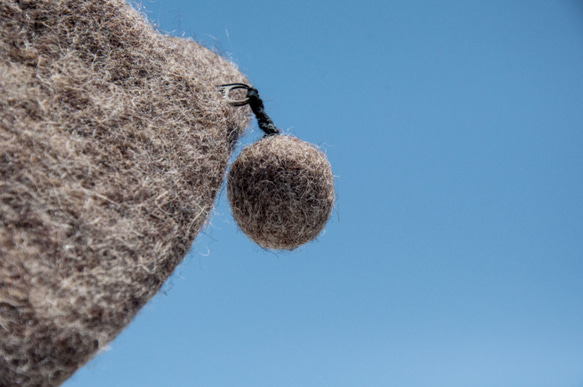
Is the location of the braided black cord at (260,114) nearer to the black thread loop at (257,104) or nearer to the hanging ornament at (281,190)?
the black thread loop at (257,104)

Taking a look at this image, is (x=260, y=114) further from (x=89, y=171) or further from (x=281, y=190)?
(x=89, y=171)

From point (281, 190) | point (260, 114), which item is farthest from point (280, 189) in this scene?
point (260, 114)

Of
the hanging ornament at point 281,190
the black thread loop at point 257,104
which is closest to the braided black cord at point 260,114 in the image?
the black thread loop at point 257,104

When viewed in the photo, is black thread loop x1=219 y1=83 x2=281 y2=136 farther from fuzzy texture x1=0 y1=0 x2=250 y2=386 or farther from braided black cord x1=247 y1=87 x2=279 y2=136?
fuzzy texture x1=0 y1=0 x2=250 y2=386

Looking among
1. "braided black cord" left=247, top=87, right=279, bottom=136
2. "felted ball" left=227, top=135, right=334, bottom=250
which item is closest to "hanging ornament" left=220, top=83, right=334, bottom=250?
"felted ball" left=227, top=135, right=334, bottom=250

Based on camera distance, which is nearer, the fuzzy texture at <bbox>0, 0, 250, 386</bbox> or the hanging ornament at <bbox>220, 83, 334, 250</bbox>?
the fuzzy texture at <bbox>0, 0, 250, 386</bbox>

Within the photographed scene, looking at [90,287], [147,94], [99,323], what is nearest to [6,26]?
[147,94]
